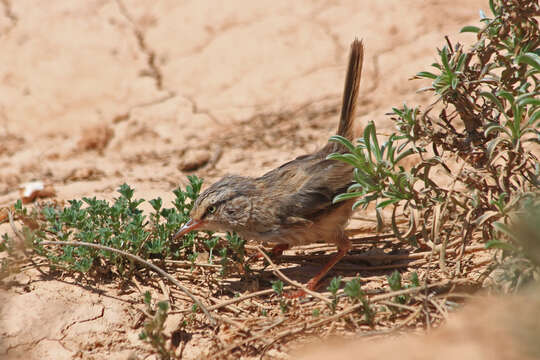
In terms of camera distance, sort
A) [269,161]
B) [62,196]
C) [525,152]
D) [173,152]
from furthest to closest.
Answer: [173,152], [269,161], [62,196], [525,152]

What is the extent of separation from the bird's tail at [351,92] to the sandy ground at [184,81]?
120 centimetres

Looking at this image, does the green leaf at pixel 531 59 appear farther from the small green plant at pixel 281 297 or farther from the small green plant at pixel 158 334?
the small green plant at pixel 158 334

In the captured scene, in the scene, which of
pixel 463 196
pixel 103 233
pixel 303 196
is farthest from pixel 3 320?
pixel 463 196

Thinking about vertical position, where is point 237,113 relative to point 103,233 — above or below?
above

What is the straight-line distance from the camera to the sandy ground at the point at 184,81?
679cm

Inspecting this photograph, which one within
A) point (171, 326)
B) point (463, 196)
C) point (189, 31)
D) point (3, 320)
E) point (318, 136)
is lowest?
point (171, 326)

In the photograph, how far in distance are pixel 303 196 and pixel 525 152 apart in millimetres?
1676

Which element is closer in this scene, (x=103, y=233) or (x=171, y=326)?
(x=171, y=326)

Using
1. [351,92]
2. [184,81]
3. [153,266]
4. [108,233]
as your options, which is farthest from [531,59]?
[184,81]

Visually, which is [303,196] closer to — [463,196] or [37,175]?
[463,196]

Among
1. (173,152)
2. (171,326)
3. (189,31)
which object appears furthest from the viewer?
(189,31)

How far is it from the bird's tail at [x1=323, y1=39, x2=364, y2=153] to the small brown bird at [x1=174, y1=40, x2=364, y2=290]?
0.01 meters

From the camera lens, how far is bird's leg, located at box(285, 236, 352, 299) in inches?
163

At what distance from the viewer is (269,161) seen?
6477mm
